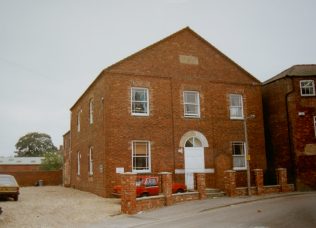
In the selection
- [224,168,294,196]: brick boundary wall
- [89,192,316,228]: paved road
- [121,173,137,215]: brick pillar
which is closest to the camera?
[89,192,316,228]: paved road

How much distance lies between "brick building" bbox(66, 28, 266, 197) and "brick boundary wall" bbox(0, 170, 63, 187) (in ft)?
54.8

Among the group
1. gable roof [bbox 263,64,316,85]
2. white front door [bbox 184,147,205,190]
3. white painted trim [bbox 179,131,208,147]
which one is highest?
gable roof [bbox 263,64,316,85]

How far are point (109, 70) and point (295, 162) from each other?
46.0 ft

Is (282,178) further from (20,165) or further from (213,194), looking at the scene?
(20,165)

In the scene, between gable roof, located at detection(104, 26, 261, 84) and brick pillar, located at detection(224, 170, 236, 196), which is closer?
brick pillar, located at detection(224, 170, 236, 196)

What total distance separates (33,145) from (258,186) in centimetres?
7705

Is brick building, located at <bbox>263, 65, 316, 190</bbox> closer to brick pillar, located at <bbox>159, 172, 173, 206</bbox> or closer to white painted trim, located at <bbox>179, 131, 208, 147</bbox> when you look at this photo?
white painted trim, located at <bbox>179, 131, 208, 147</bbox>

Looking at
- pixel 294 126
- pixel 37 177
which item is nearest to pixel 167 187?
pixel 294 126

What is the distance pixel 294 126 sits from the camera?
934 inches

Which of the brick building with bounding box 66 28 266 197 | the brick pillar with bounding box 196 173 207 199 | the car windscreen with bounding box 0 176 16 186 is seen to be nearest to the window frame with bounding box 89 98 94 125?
the brick building with bounding box 66 28 266 197

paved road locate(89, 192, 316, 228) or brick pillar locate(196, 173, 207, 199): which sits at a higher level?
brick pillar locate(196, 173, 207, 199)

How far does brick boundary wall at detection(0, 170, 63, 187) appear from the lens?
39750mm

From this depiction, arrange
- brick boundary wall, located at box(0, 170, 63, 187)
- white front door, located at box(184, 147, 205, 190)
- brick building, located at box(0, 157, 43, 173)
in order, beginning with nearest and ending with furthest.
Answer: white front door, located at box(184, 147, 205, 190) → brick boundary wall, located at box(0, 170, 63, 187) → brick building, located at box(0, 157, 43, 173)

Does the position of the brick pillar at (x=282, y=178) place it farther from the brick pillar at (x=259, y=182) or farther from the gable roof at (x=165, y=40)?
the gable roof at (x=165, y=40)
